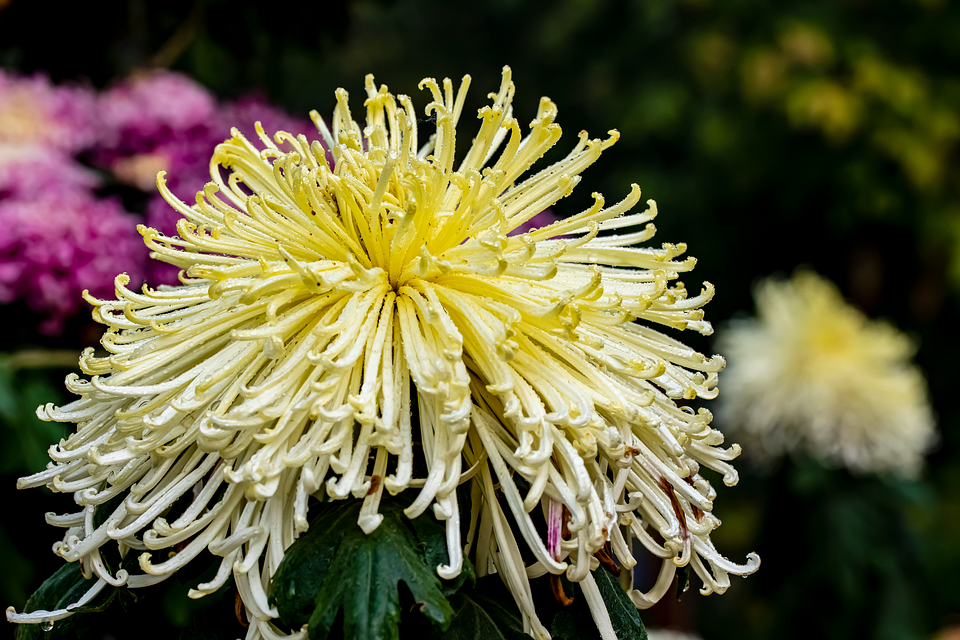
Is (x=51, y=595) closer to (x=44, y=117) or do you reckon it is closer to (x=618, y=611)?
(x=618, y=611)

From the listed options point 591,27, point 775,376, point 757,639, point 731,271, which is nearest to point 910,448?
point 775,376

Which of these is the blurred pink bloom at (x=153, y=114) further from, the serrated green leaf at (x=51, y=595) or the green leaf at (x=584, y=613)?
the green leaf at (x=584, y=613)

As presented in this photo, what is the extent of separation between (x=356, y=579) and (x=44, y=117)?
109 centimetres

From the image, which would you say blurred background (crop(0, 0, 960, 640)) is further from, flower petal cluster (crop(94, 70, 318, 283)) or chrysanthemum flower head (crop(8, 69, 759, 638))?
chrysanthemum flower head (crop(8, 69, 759, 638))

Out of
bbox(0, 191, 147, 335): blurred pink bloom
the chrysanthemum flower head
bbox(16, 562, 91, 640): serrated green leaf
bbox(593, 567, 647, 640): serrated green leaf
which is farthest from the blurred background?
bbox(593, 567, 647, 640): serrated green leaf

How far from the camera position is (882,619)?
2424 mm

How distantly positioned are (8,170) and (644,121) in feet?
13.6

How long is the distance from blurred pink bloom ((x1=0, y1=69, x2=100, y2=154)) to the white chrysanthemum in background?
1890 mm

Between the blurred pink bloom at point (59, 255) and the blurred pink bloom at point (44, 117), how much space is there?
189 millimetres

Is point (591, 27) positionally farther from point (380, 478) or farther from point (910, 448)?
point (380, 478)

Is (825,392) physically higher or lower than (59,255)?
higher

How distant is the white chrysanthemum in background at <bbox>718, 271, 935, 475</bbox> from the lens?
7.94 feet

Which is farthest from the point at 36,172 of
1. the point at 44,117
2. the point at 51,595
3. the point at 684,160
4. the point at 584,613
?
the point at 684,160

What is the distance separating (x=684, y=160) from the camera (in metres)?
5.56
